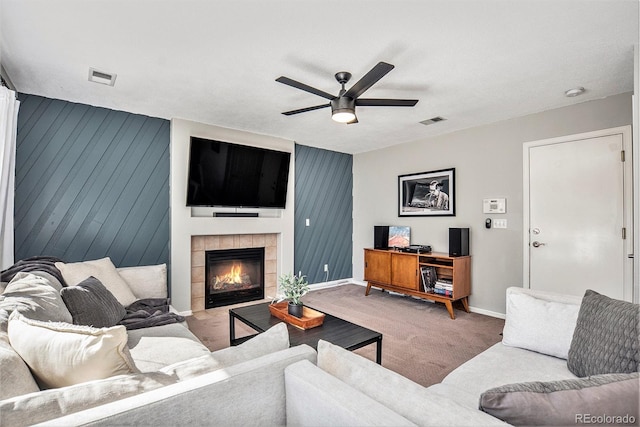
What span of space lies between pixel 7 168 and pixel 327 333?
2700 mm

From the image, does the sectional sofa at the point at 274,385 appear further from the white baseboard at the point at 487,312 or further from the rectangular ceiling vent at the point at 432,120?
the rectangular ceiling vent at the point at 432,120

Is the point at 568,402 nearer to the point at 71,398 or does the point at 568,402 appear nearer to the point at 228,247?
the point at 71,398

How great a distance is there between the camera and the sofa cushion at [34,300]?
140 centimetres

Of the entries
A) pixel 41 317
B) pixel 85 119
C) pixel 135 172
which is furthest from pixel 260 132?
pixel 41 317

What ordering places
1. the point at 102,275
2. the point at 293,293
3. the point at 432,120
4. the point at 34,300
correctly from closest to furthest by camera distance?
the point at 34,300
the point at 293,293
the point at 102,275
the point at 432,120

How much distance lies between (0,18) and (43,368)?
2164 mm

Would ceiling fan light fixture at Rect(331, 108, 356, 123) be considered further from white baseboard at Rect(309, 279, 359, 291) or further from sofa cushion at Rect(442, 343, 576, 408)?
white baseboard at Rect(309, 279, 359, 291)

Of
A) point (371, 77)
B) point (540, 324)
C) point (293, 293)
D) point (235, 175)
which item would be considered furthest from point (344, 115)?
point (235, 175)

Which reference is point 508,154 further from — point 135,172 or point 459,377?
point 135,172

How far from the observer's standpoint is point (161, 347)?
1940mm

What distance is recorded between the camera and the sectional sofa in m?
0.81

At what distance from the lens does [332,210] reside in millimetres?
5637

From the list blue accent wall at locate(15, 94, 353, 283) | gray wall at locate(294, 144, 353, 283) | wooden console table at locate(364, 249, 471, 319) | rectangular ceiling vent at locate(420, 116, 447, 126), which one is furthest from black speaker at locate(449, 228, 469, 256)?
blue accent wall at locate(15, 94, 353, 283)

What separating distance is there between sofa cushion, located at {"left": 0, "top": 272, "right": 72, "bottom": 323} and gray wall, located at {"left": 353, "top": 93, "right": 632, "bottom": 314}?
13.7 feet
